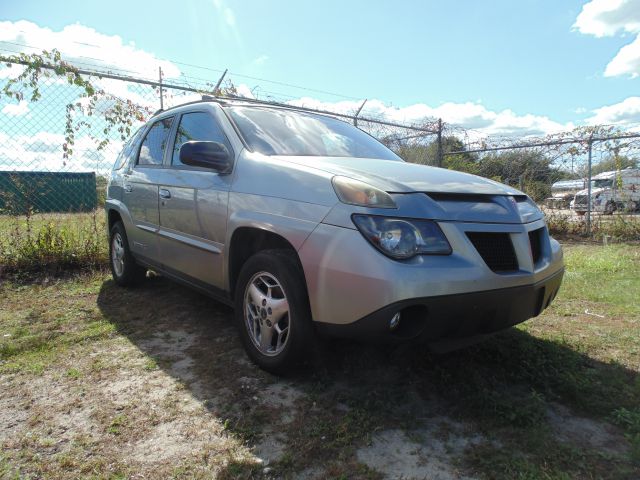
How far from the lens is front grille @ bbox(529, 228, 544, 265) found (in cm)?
250

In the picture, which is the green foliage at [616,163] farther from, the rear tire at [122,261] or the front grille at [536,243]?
the rear tire at [122,261]

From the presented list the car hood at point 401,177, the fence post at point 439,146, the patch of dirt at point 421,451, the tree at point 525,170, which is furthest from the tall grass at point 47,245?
the tree at point 525,170

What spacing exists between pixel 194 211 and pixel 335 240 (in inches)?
57.6

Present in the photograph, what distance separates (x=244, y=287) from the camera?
2.74 m

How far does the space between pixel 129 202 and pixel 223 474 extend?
3.24m

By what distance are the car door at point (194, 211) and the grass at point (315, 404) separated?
1.82 feet

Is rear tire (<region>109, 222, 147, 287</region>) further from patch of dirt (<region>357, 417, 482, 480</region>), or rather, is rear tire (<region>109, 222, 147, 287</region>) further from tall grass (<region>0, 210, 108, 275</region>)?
patch of dirt (<region>357, 417, 482, 480</region>)

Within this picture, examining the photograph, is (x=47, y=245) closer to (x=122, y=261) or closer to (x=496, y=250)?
(x=122, y=261)

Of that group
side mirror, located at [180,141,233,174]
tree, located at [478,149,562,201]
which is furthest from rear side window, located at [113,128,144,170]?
tree, located at [478,149,562,201]

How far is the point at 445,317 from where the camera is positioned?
206cm

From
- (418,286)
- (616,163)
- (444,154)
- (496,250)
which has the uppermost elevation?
(444,154)

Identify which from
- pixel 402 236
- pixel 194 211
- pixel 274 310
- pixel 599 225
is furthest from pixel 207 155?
pixel 599 225

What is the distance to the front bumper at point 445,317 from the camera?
2027 millimetres

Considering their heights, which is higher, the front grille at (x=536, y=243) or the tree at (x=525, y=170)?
the tree at (x=525, y=170)
